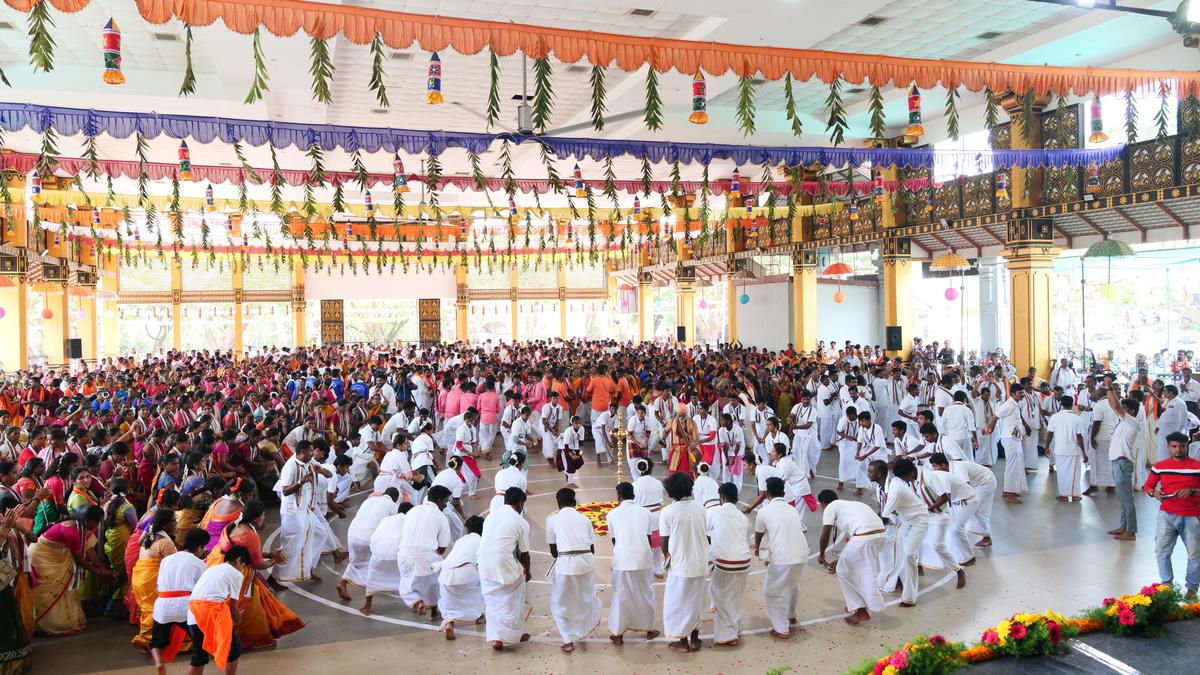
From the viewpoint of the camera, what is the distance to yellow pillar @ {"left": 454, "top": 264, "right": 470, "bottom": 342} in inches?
1304

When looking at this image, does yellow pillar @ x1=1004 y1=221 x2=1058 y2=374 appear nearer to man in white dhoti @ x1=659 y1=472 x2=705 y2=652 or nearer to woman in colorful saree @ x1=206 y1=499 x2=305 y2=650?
man in white dhoti @ x1=659 y1=472 x2=705 y2=652

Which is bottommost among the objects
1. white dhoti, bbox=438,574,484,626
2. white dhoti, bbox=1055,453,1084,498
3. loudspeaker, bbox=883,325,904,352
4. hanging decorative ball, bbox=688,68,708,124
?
white dhoti, bbox=438,574,484,626

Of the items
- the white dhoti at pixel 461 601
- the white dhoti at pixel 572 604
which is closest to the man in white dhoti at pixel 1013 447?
the white dhoti at pixel 572 604

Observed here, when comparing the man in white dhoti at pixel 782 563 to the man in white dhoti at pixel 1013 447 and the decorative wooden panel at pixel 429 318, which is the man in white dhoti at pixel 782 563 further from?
→ the decorative wooden panel at pixel 429 318

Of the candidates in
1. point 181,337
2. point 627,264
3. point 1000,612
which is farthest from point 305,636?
point 181,337

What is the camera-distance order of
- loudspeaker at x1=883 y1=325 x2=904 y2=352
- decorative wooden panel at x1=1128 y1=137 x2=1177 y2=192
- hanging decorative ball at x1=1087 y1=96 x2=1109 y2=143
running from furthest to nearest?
loudspeaker at x1=883 y1=325 x2=904 y2=352 < decorative wooden panel at x1=1128 y1=137 x2=1177 y2=192 < hanging decorative ball at x1=1087 y1=96 x2=1109 y2=143

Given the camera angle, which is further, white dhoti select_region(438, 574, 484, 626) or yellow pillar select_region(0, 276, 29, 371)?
yellow pillar select_region(0, 276, 29, 371)

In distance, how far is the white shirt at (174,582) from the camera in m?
5.10

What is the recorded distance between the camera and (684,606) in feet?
18.6

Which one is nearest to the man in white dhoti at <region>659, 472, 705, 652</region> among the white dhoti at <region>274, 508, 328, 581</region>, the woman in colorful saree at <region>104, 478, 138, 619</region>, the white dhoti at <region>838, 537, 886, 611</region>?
the white dhoti at <region>838, 537, 886, 611</region>

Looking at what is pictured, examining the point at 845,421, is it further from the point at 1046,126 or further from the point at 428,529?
the point at 1046,126

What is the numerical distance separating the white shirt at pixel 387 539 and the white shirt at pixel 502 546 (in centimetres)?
107

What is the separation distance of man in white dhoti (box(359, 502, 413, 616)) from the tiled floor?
22 cm

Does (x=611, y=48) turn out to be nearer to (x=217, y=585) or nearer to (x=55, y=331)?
(x=217, y=585)
